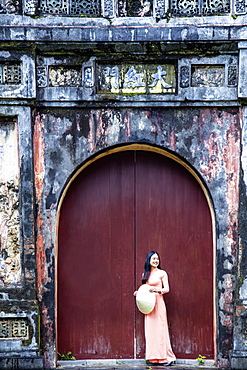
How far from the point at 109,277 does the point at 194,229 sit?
1327mm

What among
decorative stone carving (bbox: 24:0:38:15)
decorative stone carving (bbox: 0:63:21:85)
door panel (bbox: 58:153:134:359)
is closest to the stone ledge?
door panel (bbox: 58:153:134:359)

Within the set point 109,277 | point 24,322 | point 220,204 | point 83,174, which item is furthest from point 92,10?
point 24,322

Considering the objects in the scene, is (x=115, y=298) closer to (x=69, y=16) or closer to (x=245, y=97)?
(x=245, y=97)

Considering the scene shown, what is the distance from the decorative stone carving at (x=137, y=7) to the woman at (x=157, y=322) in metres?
3.13

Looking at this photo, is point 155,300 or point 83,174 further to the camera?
point 83,174

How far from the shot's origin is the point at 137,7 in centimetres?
785

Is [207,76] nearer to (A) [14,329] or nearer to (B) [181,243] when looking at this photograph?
(B) [181,243]

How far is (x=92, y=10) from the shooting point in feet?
25.7

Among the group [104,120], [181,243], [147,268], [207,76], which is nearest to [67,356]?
[147,268]

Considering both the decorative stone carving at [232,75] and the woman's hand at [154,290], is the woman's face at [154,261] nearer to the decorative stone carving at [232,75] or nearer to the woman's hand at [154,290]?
the woman's hand at [154,290]

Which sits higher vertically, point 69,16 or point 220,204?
point 69,16

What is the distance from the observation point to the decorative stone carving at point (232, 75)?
306 inches

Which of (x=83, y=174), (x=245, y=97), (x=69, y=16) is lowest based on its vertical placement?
(x=83, y=174)

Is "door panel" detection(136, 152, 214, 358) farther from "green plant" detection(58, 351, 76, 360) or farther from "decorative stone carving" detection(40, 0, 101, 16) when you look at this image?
"decorative stone carving" detection(40, 0, 101, 16)
